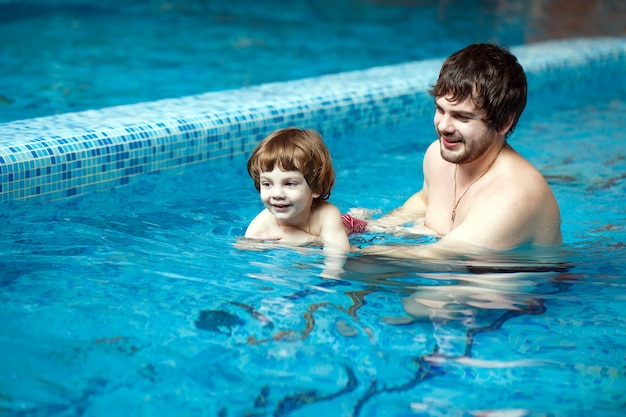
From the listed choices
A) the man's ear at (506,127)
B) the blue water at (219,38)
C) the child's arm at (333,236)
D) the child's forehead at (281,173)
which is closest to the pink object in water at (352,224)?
the child's arm at (333,236)

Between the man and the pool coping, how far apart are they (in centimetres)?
230

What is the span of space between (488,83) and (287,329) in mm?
1319

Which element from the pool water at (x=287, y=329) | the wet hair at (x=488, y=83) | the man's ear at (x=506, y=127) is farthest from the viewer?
the man's ear at (x=506, y=127)

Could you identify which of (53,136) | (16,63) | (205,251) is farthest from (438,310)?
(16,63)

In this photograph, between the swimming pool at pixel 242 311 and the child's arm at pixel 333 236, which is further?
the child's arm at pixel 333 236

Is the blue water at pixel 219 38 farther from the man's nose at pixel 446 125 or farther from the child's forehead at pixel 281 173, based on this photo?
the man's nose at pixel 446 125

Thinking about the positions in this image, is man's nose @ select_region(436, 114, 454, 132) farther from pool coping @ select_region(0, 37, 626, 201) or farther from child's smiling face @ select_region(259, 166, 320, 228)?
pool coping @ select_region(0, 37, 626, 201)

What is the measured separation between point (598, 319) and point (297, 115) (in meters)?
3.76

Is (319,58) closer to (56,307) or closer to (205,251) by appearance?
(205,251)

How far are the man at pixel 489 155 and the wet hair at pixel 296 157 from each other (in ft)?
1.49

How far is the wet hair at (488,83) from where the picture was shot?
11.9 feet

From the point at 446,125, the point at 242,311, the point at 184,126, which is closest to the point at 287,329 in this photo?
the point at 242,311

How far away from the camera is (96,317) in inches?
128

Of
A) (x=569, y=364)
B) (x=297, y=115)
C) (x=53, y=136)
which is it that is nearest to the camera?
(x=569, y=364)
